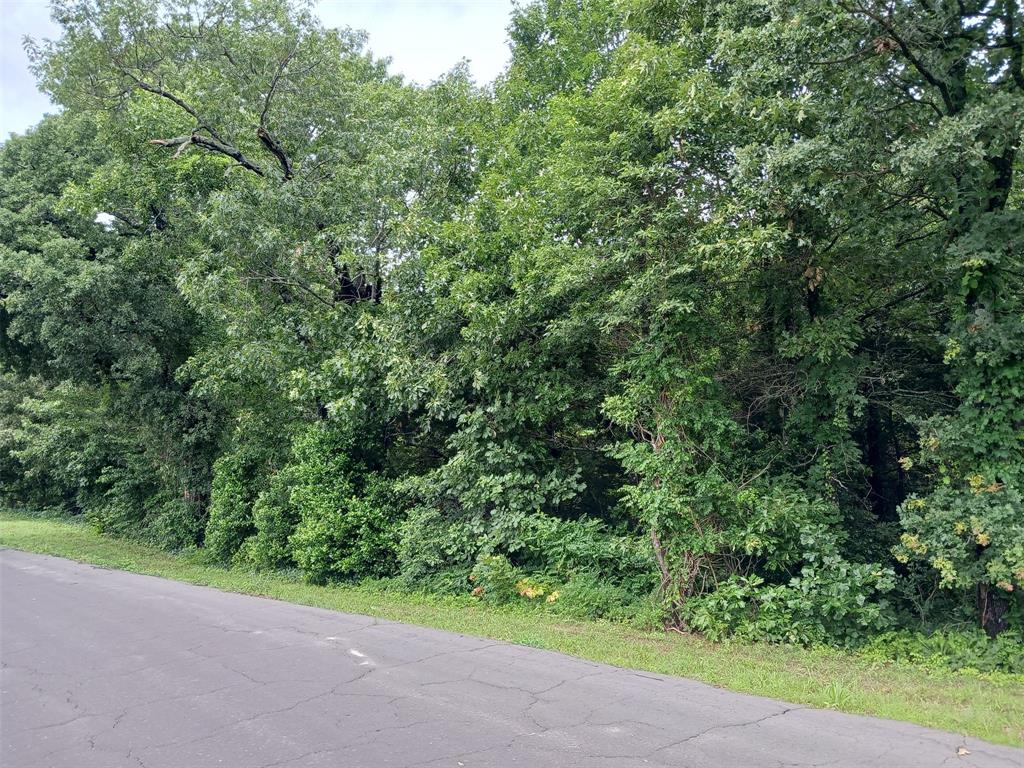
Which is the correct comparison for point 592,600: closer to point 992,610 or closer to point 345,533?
point 992,610

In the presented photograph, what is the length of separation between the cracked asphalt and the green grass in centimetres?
33

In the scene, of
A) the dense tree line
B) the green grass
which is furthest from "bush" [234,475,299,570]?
the green grass

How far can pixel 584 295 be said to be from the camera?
10172mm

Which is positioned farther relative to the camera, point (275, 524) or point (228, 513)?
point (228, 513)

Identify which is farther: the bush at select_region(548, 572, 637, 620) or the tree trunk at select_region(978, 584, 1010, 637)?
the bush at select_region(548, 572, 637, 620)

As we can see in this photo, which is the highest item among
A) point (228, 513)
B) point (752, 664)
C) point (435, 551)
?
point (435, 551)

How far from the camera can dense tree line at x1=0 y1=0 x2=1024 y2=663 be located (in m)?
7.79

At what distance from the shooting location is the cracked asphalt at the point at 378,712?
473 centimetres

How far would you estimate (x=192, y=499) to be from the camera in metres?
19.2

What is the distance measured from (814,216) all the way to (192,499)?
17.2 metres

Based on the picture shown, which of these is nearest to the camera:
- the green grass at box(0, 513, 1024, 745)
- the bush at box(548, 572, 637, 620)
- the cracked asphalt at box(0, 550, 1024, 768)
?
the cracked asphalt at box(0, 550, 1024, 768)

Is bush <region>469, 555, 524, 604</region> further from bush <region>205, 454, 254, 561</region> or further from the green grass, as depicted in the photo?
bush <region>205, 454, 254, 561</region>

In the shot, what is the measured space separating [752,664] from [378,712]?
3.89 metres

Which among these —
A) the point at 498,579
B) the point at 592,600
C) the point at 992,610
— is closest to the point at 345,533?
the point at 498,579
